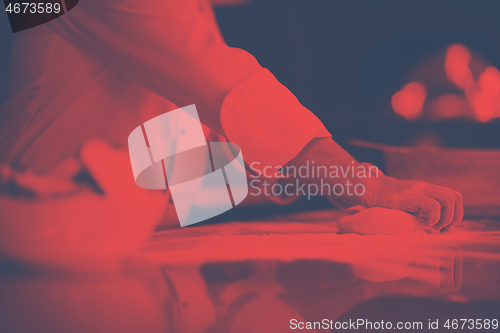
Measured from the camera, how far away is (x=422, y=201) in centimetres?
61

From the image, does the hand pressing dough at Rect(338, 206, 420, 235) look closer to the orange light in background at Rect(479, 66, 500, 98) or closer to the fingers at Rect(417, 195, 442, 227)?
the fingers at Rect(417, 195, 442, 227)

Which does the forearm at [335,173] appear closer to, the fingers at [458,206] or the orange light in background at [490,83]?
the fingers at [458,206]

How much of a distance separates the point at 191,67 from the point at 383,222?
352mm

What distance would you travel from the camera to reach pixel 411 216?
24.3 inches

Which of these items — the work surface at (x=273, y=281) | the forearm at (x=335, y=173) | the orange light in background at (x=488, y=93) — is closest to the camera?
the work surface at (x=273, y=281)

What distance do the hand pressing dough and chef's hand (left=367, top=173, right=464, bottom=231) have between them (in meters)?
0.01

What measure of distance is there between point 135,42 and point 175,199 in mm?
264

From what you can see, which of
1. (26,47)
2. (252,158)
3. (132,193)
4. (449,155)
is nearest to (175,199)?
(132,193)

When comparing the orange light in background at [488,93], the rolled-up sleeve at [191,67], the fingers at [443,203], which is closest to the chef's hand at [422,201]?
the fingers at [443,203]


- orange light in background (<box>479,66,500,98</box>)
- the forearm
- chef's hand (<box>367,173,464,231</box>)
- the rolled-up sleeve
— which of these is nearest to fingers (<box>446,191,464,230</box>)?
chef's hand (<box>367,173,464,231</box>)

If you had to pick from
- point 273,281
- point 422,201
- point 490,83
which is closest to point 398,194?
point 422,201

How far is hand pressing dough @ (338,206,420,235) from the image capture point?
61 centimetres

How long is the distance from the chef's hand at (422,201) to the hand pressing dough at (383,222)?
0.5 inches

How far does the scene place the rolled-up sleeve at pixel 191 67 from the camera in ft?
1.65
